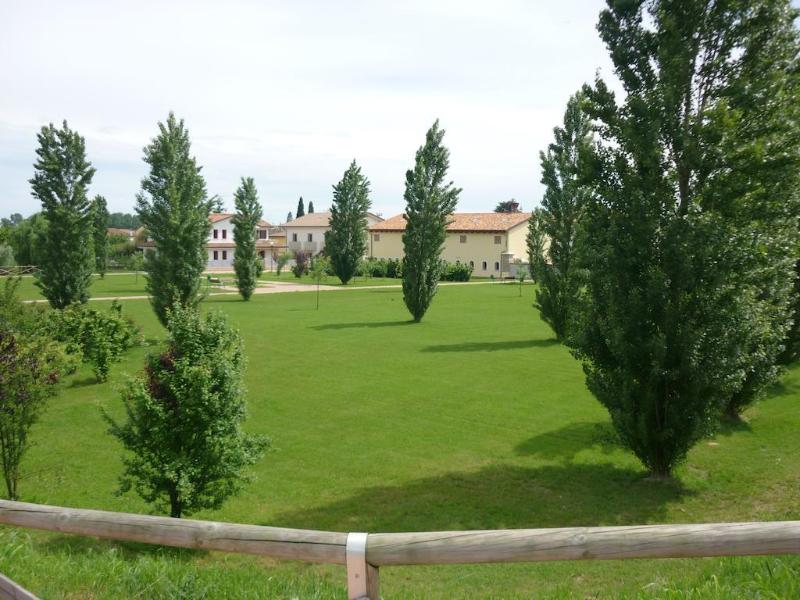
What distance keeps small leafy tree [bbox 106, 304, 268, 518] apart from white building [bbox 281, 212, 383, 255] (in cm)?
9248

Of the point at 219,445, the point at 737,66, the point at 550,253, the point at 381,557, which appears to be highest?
the point at 737,66

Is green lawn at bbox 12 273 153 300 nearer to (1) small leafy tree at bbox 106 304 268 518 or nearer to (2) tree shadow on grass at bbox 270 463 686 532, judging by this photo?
(1) small leafy tree at bbox 106 304 268 518

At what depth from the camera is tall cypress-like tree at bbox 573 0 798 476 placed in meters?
11.5

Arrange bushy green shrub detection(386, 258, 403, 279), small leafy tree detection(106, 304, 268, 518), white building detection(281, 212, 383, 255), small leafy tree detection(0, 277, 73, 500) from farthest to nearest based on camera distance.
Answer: white building detection(281, 212, 383, 255) < bushy green shrub detection(386, 258, 403, 279) < small leafy tree detection(0, 277, 73, 500) < small leafy tree detection(106, 304, 268, 518)

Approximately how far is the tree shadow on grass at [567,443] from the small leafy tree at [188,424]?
7057mm

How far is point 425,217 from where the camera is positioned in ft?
124

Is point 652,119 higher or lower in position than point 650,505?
higher

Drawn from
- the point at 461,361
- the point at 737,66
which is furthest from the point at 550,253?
the point at 737,66

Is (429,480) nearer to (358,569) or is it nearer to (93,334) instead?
(358,569)

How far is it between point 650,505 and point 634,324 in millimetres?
3251

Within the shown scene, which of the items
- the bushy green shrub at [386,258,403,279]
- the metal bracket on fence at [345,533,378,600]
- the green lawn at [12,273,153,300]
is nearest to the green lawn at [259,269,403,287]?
the bushy green shrub at [386,258,403,279]

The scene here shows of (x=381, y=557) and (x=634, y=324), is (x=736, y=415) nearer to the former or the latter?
(x=634, y=324)

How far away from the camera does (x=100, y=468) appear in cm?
1420

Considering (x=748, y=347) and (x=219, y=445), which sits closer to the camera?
(x=219, y=445)
